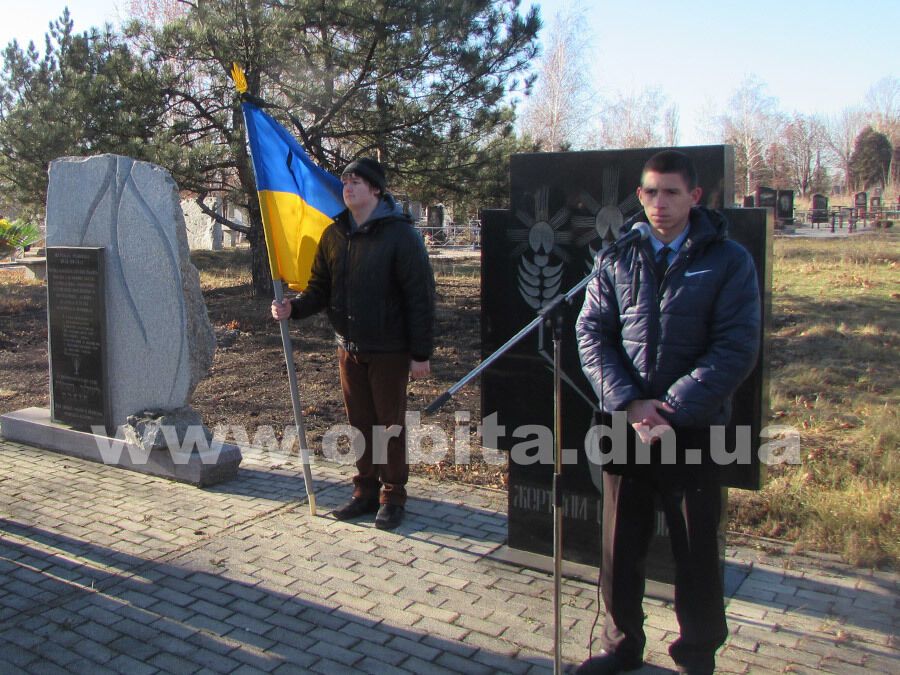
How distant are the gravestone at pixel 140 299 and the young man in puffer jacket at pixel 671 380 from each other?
3183 millimetres

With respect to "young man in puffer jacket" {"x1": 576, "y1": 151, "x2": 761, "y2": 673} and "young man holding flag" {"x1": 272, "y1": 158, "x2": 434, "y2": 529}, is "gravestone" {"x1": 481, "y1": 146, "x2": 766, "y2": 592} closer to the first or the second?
"young man holding flag" {"x1": 272, "y1": 158, "x2": 434, "y2": 529}

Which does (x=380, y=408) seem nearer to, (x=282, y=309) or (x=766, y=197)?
(x=282, y=309)

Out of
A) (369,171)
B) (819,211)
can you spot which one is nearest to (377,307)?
(369,171)

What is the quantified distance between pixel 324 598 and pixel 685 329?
6.78 ft

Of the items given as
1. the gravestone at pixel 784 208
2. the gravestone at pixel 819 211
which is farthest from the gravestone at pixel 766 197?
the gravestone at pixel 819 211

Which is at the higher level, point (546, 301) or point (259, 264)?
point (259, 264)

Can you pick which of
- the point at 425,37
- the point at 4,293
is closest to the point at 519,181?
the point at 425,37

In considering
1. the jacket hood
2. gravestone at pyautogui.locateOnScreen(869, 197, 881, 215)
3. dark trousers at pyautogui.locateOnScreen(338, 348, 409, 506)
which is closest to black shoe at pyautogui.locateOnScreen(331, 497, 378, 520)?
dark trousers at pyautogui.locateOnScreen(338, 348, 409, 506)

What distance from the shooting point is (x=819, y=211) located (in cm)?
3722

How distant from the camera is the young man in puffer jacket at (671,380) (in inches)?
110

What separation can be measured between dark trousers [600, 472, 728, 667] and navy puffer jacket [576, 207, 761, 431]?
0.33 metres

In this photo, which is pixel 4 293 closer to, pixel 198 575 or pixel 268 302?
pixel 268 302

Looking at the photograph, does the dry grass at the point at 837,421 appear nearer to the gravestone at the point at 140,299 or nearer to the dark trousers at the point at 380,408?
the dark trousers at the point at 380,408

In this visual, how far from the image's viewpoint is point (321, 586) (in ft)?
12.9
